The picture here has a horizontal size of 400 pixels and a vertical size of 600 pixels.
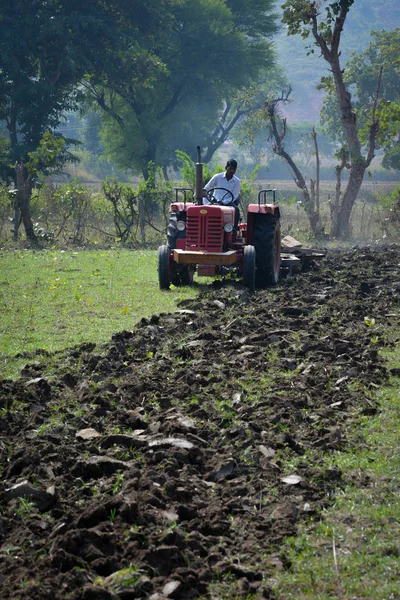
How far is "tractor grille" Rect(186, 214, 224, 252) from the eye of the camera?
12.2 m

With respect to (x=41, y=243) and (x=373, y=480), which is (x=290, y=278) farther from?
(x=41, y=243)

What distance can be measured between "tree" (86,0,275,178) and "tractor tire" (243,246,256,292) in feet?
100

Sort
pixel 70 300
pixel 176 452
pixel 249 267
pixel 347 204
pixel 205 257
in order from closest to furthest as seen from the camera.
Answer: pixel 176 452 < pixel 70 300 < pixel 205 257 < pixel 249 267 < pixel 347 204

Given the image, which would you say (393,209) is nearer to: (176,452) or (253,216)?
(253,216)

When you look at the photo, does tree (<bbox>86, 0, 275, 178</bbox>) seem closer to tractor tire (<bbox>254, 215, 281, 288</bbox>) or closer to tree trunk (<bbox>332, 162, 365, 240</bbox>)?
tree trunk (<bbox>332, 162, 365, 240</bbox>)

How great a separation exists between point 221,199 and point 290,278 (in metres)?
2.10

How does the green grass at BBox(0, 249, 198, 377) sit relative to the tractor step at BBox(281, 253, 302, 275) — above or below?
below

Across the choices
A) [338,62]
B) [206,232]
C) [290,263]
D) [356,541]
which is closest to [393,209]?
[338,62]

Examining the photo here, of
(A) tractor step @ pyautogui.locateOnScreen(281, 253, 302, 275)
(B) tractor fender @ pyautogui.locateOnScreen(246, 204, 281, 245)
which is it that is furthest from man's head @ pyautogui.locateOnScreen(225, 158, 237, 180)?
(A) tractor step @ pyautogui.locateOnScreen(281, 253, 302, 275)

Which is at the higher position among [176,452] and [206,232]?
[206,232]

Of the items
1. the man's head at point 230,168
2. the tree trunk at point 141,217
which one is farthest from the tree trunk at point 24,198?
the man's head at point 230,168

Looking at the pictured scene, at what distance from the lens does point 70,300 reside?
1178 cm

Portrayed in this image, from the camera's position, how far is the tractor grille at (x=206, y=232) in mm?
12219

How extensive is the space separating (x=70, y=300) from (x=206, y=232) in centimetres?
227
